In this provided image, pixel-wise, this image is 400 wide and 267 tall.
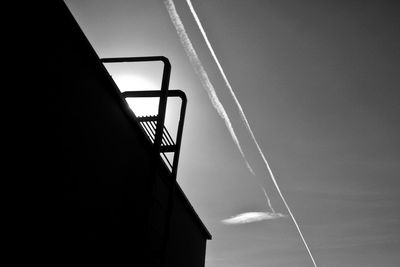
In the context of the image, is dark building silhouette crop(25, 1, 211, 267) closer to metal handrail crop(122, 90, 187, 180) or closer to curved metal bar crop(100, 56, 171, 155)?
curved metal bar crop(100, 56, 171, 155)

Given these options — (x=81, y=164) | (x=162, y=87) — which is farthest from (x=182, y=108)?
(x=81, y=164)

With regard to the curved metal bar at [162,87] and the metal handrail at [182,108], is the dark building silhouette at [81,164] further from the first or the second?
the metal handrail at [182,108]

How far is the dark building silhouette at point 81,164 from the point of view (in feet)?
14.5

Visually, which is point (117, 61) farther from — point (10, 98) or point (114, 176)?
point (10, 98)

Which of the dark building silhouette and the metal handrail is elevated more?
the metal handrail

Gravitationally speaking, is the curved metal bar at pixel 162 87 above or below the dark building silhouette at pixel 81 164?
above

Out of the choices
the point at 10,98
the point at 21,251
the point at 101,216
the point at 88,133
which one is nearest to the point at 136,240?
the point at 101,216

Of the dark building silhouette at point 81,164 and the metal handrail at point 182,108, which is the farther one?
the metal handrail at point 182,108

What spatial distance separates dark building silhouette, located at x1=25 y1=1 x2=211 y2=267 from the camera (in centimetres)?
441

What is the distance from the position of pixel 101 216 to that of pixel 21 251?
2096 mm

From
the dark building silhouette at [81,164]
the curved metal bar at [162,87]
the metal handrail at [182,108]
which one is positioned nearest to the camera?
the dark building silhouette at [81,164]

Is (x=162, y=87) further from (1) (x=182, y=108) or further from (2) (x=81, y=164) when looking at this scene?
(2) (x=81, y=164)

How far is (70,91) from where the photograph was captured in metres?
5.12

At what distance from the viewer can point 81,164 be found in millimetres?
5418
